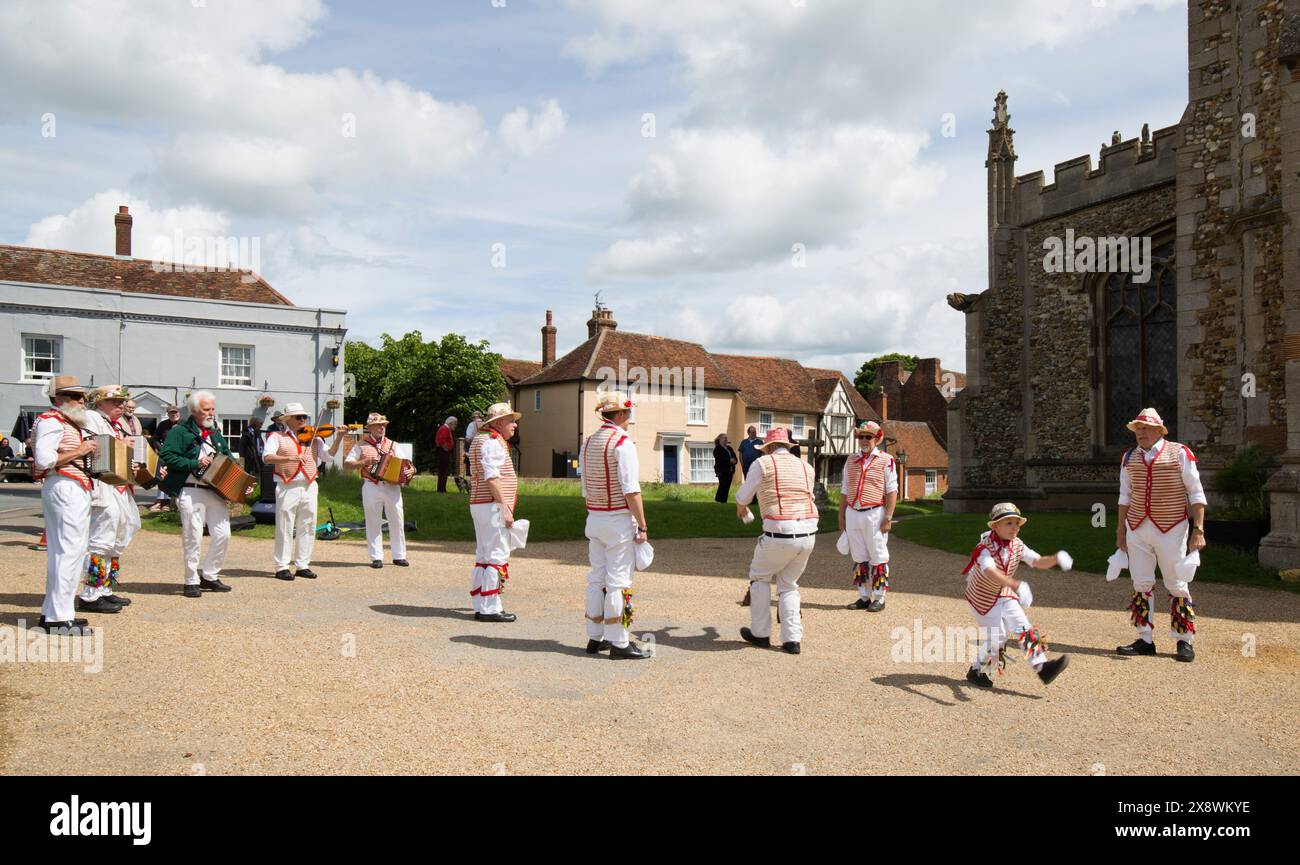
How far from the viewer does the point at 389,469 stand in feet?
38.4

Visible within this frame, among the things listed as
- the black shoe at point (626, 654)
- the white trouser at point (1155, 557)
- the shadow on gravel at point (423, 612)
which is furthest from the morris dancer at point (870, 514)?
the shadow on gravel at point (423, 612)

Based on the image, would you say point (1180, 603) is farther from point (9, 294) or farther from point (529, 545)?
point (9, 294)

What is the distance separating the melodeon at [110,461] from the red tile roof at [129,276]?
26445mm

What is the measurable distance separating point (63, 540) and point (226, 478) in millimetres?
2283

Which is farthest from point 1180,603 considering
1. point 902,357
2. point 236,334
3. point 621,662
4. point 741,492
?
point 902,357

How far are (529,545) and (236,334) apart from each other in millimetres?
21187

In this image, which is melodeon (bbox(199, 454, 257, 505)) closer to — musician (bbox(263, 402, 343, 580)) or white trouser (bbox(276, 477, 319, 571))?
musician (bbox(263, 402, 343, 580))

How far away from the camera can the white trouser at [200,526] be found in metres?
9.51

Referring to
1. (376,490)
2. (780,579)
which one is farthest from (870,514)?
(376,490)

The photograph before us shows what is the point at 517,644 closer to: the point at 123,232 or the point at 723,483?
the point at 723,483

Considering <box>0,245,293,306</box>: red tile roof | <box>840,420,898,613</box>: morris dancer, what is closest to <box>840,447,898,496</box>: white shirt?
<box>840,420,898,613</box>: morris dancer

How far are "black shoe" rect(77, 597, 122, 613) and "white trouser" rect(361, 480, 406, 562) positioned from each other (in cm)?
354
